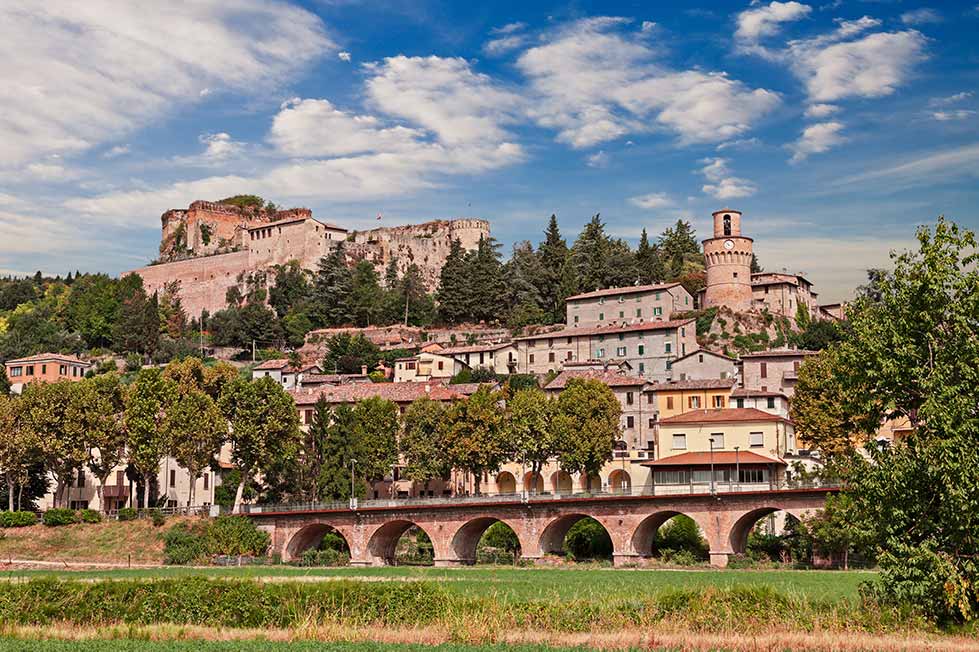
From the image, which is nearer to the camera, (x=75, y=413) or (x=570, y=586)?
(x=570, y=586)

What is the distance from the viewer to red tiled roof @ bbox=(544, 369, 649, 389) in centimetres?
8012

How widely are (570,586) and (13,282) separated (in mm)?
133666

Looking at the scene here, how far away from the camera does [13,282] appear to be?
155 metres

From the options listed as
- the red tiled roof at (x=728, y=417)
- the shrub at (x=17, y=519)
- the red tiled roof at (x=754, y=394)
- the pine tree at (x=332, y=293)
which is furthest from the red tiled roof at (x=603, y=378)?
the pine tree at (x=332, y=293)

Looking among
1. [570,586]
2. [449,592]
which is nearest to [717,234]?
[570,586]

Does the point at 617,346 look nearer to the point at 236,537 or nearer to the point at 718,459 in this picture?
the point at 718,459

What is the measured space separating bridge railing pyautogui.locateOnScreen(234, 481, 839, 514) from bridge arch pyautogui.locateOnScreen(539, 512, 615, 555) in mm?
1372

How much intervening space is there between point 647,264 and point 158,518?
62548 mm

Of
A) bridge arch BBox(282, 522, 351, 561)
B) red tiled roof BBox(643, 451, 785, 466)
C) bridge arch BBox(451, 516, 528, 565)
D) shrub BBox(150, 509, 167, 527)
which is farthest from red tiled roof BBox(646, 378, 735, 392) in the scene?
shrub BBox(150, 509, 167, 527)

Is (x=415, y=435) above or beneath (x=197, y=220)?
beneath

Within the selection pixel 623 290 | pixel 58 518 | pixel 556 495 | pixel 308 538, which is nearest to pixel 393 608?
pixel 556 495

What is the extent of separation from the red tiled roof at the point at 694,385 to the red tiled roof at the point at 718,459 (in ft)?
39.2

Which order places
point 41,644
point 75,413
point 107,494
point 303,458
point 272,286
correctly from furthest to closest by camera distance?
point 272,286
point 107,494
point 303,458
point 75,413
point 41,644

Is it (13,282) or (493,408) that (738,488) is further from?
(13,282)
